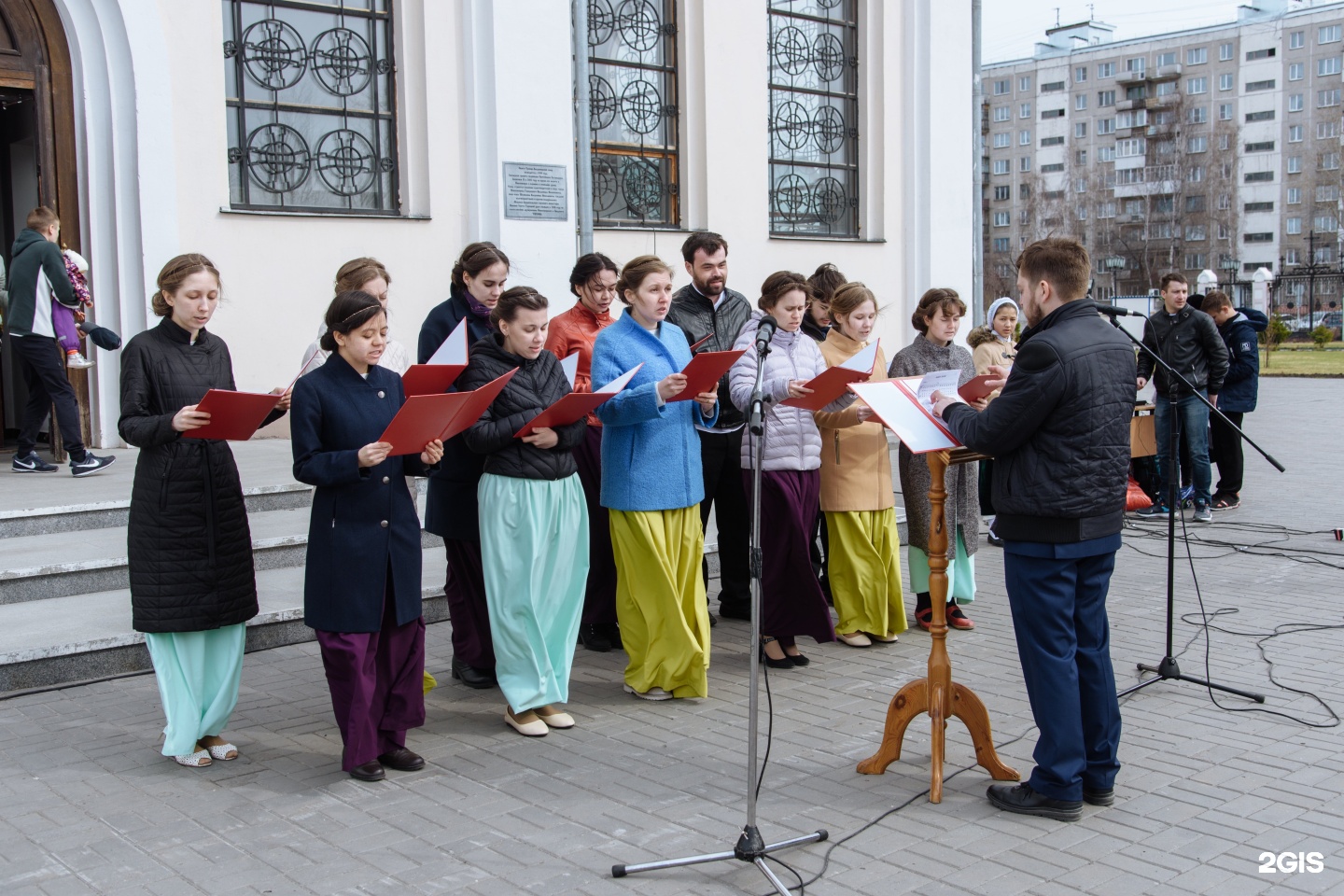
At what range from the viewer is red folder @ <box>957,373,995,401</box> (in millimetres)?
4652

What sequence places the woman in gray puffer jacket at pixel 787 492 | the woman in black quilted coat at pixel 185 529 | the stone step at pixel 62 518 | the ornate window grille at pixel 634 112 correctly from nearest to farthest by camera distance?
the woman in black quilted coat at pixel 185 529, the woman in gray puffer jacket at pixel 787 492, the stone step at pixel 62 518, the ornate window grille at pixel 634 112

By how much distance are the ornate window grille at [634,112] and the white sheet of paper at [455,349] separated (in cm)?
713

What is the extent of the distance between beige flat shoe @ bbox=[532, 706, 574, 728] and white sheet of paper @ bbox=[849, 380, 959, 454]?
6.42 ft

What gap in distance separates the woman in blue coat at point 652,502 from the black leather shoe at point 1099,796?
185 cm

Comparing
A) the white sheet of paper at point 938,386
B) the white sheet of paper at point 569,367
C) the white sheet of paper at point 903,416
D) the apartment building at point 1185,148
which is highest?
the apartment building at point 1185,148

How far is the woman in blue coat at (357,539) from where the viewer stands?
4645mm

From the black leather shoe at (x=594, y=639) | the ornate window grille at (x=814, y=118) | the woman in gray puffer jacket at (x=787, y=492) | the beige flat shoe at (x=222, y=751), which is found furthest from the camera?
the ornate window grille at (x=814, y=118)

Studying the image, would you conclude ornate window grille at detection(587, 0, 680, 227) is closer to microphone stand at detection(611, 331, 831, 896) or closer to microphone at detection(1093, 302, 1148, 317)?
microphone at detection(1093, 302, 1148, 317)

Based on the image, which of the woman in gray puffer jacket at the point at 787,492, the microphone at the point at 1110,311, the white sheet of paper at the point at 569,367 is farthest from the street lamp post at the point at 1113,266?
the microphone at the point at 1110,311

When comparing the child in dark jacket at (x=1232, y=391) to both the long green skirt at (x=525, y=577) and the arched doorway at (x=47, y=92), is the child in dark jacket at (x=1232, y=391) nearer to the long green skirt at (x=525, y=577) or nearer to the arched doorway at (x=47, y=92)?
the long green skirt at (x=525, y=577)

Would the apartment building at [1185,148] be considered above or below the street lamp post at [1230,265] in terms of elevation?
above

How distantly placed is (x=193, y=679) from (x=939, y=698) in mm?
2848

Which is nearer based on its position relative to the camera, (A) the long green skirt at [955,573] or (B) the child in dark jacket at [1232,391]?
(A) the long green skirt at [955,573]

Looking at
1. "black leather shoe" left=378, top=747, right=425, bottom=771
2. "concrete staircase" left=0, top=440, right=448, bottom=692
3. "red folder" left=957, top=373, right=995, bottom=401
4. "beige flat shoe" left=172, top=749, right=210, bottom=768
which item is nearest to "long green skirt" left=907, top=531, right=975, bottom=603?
"red folder" left=957, top=373, right=995, bottom=401
